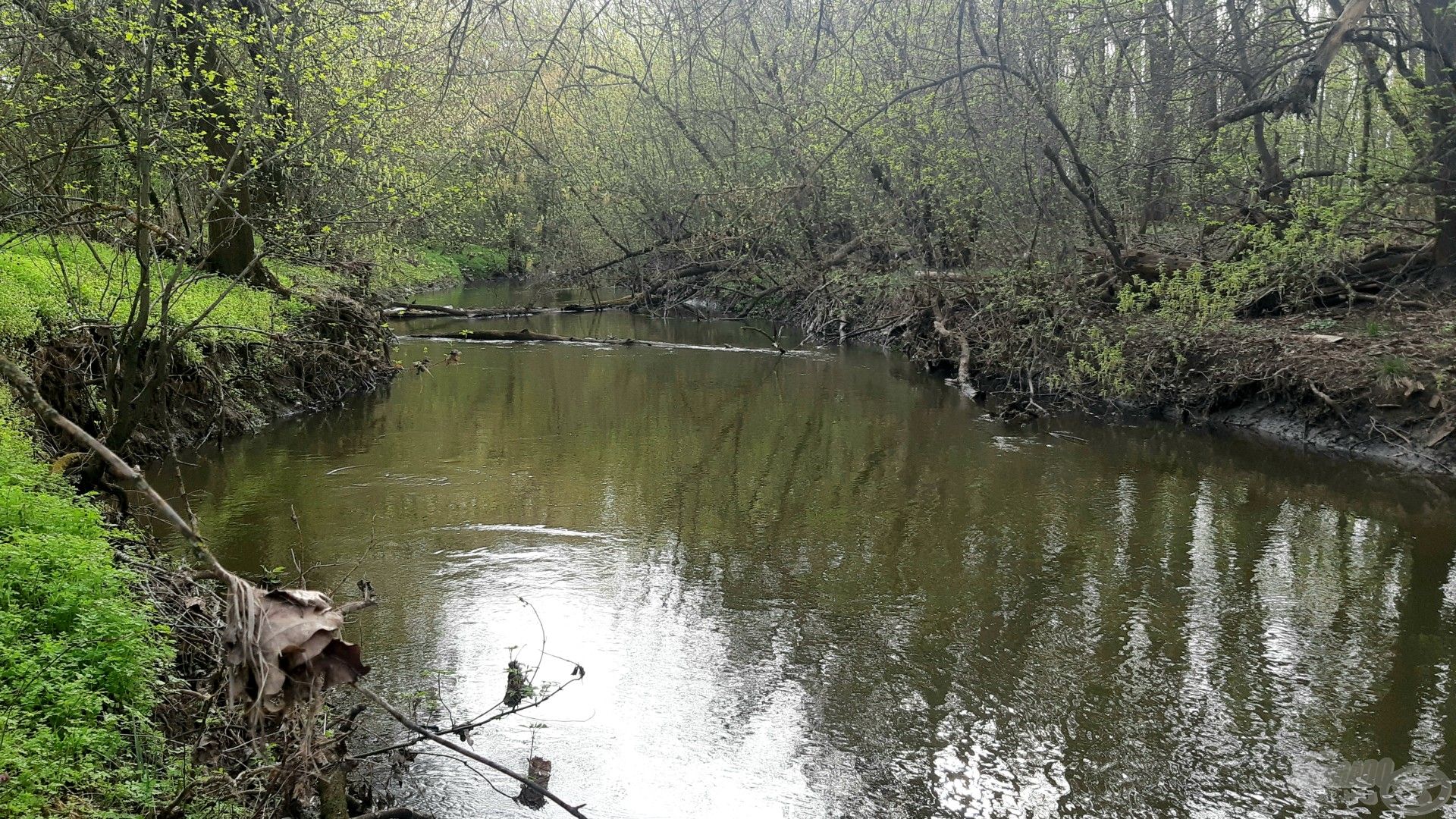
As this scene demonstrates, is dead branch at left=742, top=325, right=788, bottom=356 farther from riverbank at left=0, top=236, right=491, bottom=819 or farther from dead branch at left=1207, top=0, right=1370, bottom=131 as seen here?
riverbank at left=0, top=236, right=491, bottom=819

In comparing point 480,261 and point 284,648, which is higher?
point 480,261

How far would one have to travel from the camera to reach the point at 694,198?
2173 centimetres

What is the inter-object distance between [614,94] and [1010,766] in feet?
62.0

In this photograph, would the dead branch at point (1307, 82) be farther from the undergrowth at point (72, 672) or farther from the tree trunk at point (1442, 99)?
the undergrowth at point (72, 672)

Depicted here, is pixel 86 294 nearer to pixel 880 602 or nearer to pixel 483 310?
pixel 880 602

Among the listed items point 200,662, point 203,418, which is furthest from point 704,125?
point 200,662

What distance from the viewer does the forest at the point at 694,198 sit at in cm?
452

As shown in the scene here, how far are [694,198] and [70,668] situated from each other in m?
18.8

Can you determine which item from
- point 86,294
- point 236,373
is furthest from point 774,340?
point 86,294

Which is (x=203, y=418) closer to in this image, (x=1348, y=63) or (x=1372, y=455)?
(x=1372, y=455)

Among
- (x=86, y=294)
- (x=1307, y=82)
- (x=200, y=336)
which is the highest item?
(x=1307, y=82)

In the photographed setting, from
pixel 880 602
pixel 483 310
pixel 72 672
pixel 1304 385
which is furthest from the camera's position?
pixel 483 310

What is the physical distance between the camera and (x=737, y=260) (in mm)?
23828

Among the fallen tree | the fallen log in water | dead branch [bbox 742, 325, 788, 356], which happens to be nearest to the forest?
the fallen log in water
